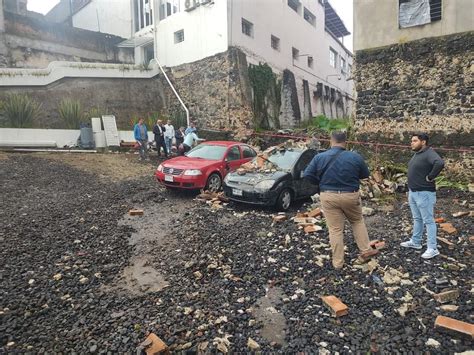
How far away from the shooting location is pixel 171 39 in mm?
18969

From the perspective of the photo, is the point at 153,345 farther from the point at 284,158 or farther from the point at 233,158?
the point at 233,158

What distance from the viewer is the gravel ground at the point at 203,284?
132 inches

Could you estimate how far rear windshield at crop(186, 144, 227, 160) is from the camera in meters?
9.35

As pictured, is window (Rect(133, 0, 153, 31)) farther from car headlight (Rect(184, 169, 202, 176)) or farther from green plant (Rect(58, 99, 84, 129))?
car headlight (Rect(184, 169, 202, 176))

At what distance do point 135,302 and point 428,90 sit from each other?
33.9ft

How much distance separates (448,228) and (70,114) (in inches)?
605

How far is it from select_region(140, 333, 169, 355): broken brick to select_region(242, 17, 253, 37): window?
16.9m

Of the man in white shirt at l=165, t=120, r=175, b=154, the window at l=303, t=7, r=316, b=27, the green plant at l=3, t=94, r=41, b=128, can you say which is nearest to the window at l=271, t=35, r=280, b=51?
the window at l=303, t=7, r=316, b=27

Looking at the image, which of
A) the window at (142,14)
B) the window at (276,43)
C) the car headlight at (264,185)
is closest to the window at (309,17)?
the window at (276,43)

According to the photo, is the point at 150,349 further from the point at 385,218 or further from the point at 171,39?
the point at 171,39

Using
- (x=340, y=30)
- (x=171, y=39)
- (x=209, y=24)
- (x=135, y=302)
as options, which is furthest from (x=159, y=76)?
(x=340, y=30)

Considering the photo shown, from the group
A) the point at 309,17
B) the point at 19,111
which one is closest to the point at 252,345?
the point at 19,111

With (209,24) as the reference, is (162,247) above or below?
below

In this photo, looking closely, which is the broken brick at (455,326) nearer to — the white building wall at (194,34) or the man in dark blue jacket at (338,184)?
the man in dark blue jacket at (338,184)
